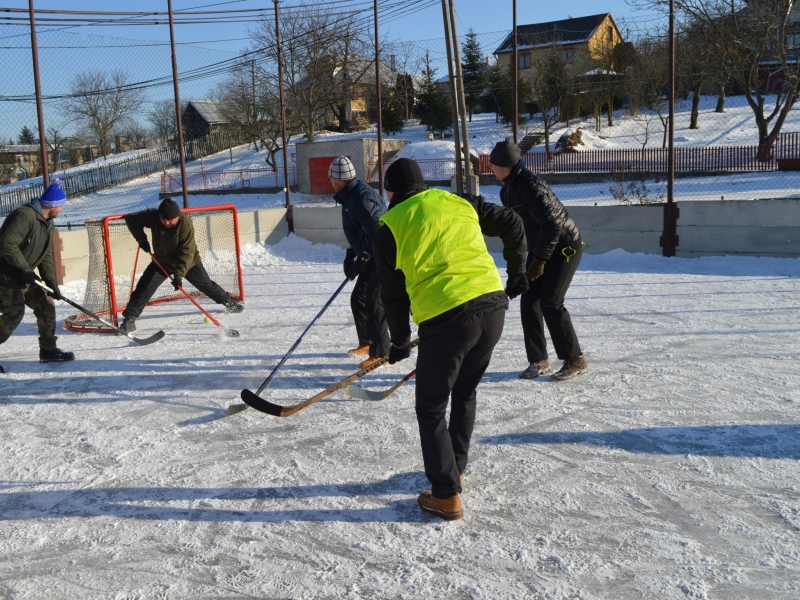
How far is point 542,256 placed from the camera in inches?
189

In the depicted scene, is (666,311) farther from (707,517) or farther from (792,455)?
(707,517)

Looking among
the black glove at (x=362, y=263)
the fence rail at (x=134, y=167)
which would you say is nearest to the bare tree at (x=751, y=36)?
the black glove at (x=362, y=263)

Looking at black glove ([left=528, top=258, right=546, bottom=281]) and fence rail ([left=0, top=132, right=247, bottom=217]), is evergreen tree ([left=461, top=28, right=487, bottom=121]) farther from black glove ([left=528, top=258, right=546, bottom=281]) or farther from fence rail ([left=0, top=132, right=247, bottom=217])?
black glove ([left=528, top=258, right=546, bottom=281])

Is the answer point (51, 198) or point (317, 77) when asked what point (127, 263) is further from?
point (317, 77)

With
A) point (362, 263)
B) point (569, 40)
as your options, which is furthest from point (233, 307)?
point (569, 40)

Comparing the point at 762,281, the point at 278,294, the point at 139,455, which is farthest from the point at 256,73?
the point at 139,455

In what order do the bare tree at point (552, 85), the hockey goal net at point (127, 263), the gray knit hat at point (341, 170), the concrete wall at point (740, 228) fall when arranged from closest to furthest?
the gray knit hat at point (341, 170), the hockey goal net at point (127, 263), the concrete wall at point (740, 228), the bare tree at point (552, 85)

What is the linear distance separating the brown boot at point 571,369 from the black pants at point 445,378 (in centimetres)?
204

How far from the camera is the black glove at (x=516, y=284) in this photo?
13.5ft

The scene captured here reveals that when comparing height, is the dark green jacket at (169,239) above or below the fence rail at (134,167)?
below

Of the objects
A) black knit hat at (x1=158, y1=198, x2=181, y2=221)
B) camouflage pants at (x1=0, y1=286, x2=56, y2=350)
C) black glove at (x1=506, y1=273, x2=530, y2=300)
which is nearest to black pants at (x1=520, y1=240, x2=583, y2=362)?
black glove at (x1=506, y1=273, x2=530, y2=300)

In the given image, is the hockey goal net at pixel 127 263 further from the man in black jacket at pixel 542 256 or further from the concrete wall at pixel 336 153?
the concrete wall at pixel 336 153

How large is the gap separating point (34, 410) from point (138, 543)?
2.34m

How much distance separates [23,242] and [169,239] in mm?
1505
